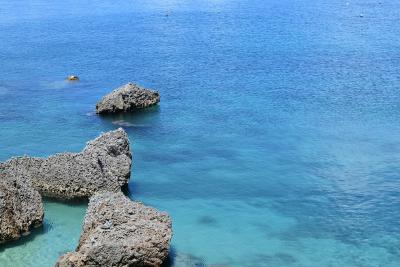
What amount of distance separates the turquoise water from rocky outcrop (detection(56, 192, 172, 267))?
1949mm

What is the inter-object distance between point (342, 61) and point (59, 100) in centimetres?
2924

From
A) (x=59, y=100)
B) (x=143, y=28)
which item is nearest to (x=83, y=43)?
(x=143, y=28)

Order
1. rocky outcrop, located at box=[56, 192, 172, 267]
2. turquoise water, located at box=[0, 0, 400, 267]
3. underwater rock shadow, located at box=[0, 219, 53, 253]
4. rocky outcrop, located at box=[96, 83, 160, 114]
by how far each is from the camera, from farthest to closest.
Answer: rocky outcrop, located at box=[96, 83, 160, 114]
turquoise water, located at box=[0, 0, 400, 267]
underwater rock shadow, located at box=[0, 219, 53, 253]
rocky outcrop, located at box=[56, 192, 172, 267]

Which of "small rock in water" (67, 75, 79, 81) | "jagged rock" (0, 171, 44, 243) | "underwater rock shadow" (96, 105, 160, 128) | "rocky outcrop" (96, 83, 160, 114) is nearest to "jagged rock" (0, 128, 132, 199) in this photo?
"jagged rock" (0, 171, 44, 243)

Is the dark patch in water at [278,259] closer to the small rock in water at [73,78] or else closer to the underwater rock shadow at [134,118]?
the underwater rock shadow at [134,118]

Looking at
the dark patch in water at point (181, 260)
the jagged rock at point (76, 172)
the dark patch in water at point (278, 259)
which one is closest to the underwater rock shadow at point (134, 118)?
the jagged rock at point (76, 172)

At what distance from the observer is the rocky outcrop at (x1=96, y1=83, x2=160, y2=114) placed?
4675 cm

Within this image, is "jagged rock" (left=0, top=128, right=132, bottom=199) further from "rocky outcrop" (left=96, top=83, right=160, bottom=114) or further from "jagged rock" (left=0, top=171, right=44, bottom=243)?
"rocky outcrop" (left=96, top=83, right=160, bottom=114)

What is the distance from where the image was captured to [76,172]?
31250 millimetres

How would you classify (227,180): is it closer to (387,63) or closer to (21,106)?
(21,106)

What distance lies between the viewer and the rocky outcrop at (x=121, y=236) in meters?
23.6

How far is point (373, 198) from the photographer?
32500 mm

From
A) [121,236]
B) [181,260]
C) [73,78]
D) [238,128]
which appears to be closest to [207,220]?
[181,260]

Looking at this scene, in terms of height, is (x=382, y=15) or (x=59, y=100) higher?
(x=382, y=15)
